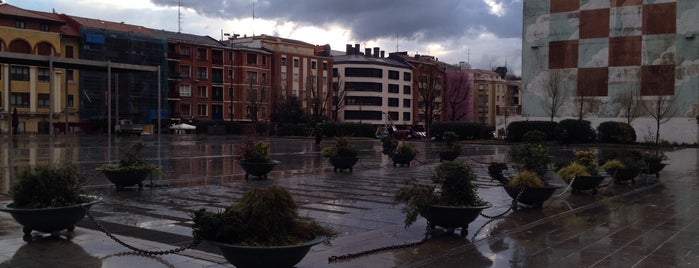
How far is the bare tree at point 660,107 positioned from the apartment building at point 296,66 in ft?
156

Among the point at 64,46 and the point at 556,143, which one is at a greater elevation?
the point at 64,46

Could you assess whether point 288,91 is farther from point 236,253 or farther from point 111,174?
point 236,253

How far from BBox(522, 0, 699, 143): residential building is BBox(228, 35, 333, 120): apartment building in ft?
129

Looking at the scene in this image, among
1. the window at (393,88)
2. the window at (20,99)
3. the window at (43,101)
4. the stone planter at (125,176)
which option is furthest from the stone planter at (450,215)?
the window at (393,88)

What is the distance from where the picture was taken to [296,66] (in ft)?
306

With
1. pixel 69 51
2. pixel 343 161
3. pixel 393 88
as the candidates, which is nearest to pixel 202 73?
pixel 69 51

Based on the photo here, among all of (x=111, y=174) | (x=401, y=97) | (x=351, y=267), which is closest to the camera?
(x=351, y=267)

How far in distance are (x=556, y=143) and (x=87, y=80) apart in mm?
50479

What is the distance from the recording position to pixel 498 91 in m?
130

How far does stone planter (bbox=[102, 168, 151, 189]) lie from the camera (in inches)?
467

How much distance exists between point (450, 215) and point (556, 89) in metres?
45.2

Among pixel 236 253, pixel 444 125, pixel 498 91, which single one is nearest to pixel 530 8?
pixel 444 125

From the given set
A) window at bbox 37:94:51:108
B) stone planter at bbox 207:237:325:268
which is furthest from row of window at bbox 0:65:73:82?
stone planter at bbox 207:237:325:268

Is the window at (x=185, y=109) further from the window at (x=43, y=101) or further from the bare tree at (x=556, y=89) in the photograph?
the bare tree at (x=556, y=89)
